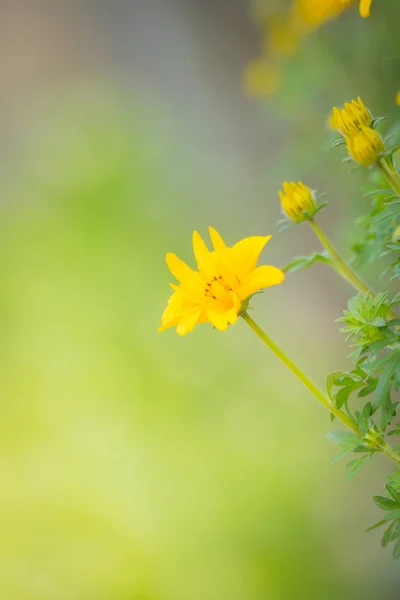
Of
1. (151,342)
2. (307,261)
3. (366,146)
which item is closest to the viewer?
(366,146)

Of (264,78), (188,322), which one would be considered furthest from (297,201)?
(264,78)

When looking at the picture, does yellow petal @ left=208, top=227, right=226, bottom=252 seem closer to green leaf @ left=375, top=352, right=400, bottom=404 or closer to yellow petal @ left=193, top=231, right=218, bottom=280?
yellow petal @ left=193, top=231, right=218, bottom=280

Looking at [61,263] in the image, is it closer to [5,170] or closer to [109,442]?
[5,170]

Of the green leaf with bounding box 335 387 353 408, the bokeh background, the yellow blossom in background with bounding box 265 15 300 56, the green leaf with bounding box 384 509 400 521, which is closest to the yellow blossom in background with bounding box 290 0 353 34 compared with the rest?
the yellow blossom in background with bounding box 265 15 300 56

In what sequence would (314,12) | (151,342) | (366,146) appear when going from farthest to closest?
(151,342), (314,12), (366,146)

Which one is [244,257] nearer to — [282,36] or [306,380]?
[306,380]

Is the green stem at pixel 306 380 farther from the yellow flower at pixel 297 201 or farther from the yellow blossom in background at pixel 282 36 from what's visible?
the yellow blossom in background at pixel 282 36

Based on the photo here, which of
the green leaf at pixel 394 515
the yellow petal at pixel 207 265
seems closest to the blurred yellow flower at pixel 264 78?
the yellow petal at pixel 207 265
